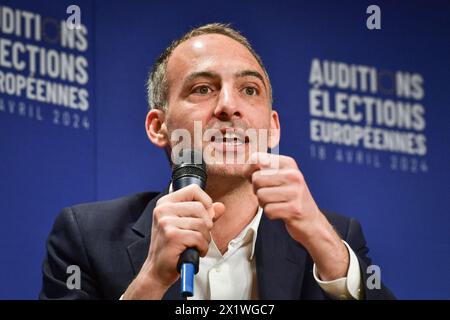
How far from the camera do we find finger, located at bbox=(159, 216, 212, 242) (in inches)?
53.4

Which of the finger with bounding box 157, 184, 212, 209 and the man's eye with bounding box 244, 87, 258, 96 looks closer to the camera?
the finger with bounding box 157, 184, 212, 209

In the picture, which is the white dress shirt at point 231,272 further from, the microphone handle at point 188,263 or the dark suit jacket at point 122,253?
the microphone handle at point 188,263

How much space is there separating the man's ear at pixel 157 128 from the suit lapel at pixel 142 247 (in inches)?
6.7

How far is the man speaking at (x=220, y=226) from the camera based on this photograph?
5.11 ft

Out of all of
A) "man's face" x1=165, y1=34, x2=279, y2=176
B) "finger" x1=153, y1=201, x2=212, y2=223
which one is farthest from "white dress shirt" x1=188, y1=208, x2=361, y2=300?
"finger" x1=153, y1=201, x2=212, y2=223

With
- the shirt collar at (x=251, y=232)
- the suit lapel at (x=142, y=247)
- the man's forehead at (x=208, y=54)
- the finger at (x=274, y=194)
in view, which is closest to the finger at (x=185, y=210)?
the finger at (x=274, y=194)

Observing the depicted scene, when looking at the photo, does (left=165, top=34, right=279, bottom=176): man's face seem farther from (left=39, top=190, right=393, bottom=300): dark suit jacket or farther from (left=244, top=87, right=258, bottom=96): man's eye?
(left=39, top=190, right=393, bottom=300): dark suit jacket

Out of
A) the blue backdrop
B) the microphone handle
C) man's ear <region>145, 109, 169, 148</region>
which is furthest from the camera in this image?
the blue backdrop

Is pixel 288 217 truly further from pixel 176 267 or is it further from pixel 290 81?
pixel 290 81

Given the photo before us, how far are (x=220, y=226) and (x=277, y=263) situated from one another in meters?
0.17

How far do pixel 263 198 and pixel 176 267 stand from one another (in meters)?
0.19

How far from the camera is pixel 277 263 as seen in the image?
1747 mm

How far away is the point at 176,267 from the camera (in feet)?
4.61

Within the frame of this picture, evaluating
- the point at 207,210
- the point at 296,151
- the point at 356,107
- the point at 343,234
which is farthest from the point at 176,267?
the point at 356,107
